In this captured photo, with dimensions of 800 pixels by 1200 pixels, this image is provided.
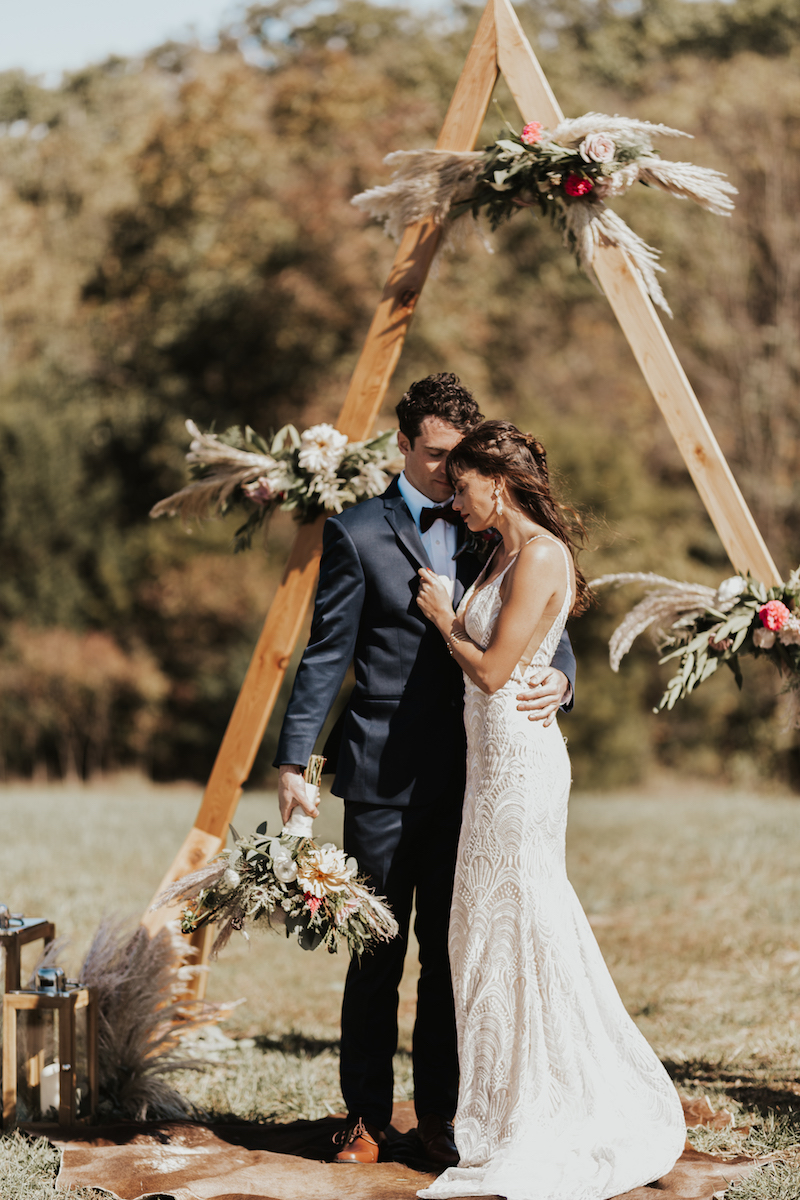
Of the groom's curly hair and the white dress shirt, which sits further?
the white dress shirt

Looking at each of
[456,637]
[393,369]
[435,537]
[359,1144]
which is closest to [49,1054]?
[359,1144]

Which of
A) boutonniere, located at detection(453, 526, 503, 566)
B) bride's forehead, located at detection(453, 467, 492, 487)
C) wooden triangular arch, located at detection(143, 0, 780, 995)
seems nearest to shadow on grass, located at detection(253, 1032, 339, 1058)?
wooden triangular arch, located at detection(143, 0, 780, 995)

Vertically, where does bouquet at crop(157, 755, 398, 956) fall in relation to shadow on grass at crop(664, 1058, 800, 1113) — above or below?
above

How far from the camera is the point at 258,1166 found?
3.27m

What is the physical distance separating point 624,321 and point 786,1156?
8.63 ft

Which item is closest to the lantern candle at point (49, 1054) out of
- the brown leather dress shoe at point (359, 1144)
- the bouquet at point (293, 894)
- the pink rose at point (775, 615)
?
the bouquet at point (293, 894)

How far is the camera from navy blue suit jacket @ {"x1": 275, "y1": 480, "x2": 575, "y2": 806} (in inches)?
130

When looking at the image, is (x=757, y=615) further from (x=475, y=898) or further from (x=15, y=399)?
(x=15, y=399)

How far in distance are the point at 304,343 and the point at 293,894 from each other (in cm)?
1703

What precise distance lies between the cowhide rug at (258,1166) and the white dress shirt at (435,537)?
1669 mm

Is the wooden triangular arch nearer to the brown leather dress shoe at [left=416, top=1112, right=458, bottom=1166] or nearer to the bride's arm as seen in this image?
the bride's arm

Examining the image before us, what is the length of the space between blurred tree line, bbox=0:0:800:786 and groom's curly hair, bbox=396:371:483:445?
1283 cm

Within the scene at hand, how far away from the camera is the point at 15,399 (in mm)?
20125

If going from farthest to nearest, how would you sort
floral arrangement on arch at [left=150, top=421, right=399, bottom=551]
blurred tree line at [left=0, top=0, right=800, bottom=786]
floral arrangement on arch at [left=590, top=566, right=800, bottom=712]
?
blurred tree line at [left=0, top=0, right=800, bottom=786], floral arrangement on arch at [left=150, top=421, right=399, bottom=551], floral arrangement on arch at [left=590, top=566, right=800, bottom=712]
